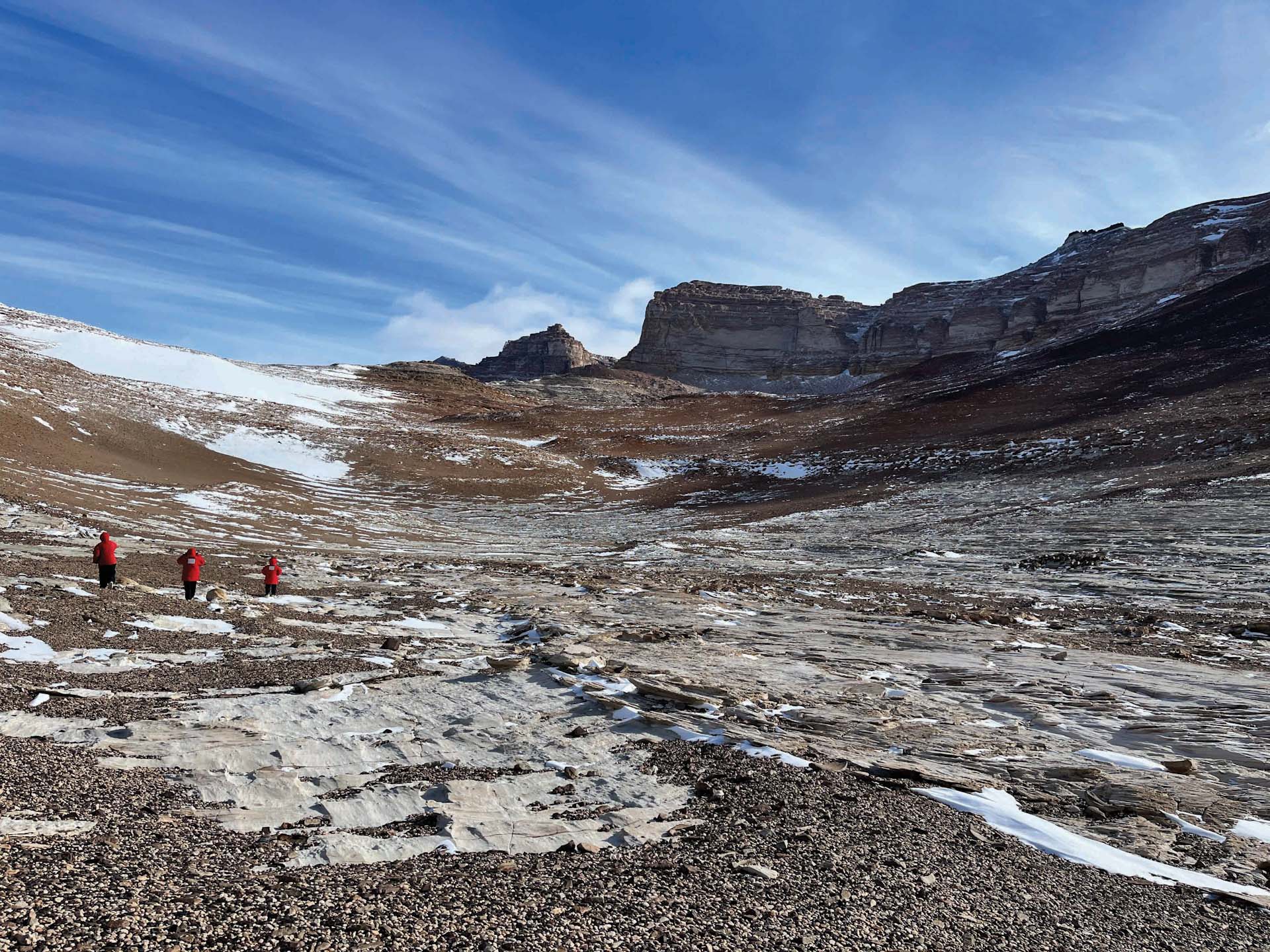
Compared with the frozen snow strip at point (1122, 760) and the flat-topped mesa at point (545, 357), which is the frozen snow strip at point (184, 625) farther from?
the flat-topped mesa at point (545, 357)

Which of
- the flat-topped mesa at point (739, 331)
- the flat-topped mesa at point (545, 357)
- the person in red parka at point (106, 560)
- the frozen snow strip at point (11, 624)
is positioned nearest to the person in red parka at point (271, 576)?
the person in red parka at point (106, 560)

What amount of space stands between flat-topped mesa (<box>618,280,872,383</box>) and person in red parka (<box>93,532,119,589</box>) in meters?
155

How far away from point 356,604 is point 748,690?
365 inches

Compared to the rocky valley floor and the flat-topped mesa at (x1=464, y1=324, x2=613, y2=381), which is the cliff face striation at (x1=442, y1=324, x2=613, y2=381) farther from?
the rocky valley floor

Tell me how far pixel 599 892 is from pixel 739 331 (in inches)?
6856

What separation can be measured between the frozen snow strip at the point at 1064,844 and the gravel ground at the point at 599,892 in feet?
0.57

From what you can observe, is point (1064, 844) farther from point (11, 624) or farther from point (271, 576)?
point (271, 576)

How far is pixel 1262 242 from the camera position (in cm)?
10475

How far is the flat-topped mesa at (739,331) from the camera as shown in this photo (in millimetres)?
164500

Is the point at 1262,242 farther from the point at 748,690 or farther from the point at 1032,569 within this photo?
the point at 748,690

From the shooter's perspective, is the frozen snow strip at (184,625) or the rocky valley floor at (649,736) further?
the frozen snow strip at (184,625)

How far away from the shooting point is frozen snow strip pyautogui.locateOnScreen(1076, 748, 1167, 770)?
6.88m

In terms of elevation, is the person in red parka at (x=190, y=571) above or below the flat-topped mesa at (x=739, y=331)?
below

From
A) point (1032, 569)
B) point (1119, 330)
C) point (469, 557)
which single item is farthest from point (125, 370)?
point (1119, 330)
